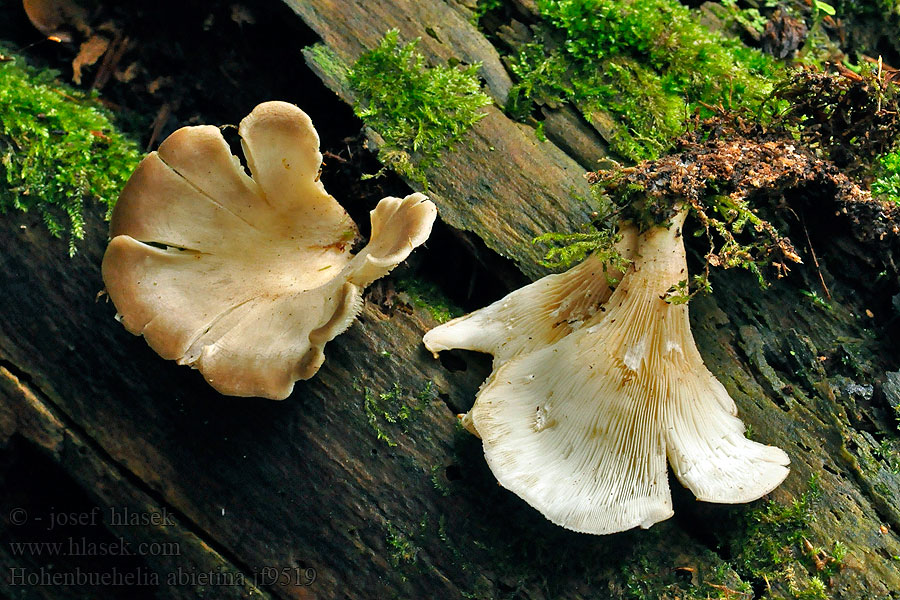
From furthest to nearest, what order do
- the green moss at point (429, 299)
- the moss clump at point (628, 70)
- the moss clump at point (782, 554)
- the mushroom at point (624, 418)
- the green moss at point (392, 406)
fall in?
the moss clump at point (628, 70), the green moss at point (429, 299), the green moss at point (392, 406), the moss clump at point (782, 554), the mushroom at point (624, 418)

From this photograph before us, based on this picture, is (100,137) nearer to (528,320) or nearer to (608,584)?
(528,320)

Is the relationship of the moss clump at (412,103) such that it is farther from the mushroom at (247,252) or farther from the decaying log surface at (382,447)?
the mushroom at (247,252)

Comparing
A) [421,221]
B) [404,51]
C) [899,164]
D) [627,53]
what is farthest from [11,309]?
[899,164]

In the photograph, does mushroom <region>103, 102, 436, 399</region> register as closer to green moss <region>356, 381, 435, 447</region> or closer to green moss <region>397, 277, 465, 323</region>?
green moss <region>397, 277, 465, 323</region>

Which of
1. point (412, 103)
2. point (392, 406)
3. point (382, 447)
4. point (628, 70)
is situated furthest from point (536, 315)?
point (628, 70)

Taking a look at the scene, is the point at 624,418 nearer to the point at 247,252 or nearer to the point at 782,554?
the point at 782,554

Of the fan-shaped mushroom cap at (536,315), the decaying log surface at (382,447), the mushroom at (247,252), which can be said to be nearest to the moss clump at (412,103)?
the decaying log surface at (382,447)

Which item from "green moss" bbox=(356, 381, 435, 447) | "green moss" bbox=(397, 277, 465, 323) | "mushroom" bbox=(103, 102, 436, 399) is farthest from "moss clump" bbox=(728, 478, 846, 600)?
"mushroom" bbox=(103, 102, 436, 399)
